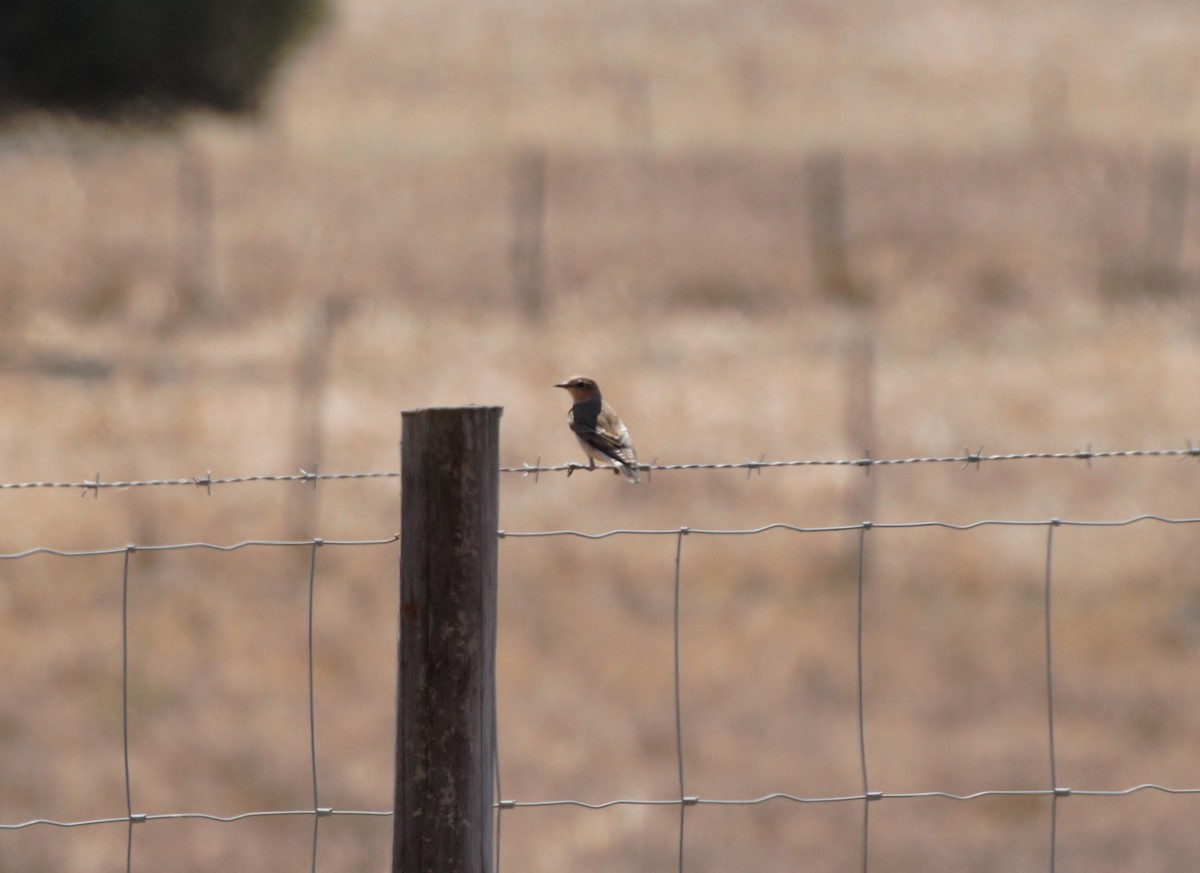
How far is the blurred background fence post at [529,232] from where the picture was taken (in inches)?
820

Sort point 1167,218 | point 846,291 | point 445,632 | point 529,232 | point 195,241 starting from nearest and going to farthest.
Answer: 1. point 445,632
2. point 195,241
3. point 846,291
4. point 529,232
5. point 1167,218

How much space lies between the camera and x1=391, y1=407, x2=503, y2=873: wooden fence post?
3039 mm

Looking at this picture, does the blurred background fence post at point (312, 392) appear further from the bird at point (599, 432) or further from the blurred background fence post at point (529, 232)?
the bird at point (599, 432)

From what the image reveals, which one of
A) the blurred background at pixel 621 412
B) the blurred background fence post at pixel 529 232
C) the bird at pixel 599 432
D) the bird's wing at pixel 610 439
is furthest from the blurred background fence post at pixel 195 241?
the bird's wing at pixel 610 439

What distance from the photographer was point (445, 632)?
3.05 meters

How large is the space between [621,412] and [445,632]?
12838 millimetres

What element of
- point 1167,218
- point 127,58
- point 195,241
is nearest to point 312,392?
point 195,241

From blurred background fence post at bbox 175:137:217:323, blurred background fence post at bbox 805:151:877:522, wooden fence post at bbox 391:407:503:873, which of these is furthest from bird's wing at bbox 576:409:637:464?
blurred background fence post at bbox 175:137:217:323

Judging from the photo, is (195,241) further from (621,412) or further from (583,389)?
(583,389)

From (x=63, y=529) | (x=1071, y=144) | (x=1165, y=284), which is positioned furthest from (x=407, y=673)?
(x=1071, y=144)

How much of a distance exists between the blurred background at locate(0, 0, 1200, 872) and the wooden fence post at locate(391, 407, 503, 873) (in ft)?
18.4

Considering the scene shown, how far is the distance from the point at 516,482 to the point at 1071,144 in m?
16.9

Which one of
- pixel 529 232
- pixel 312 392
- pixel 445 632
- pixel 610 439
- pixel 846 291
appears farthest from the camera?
pixel 529 232

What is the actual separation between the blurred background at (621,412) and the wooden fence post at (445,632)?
5.60 m
